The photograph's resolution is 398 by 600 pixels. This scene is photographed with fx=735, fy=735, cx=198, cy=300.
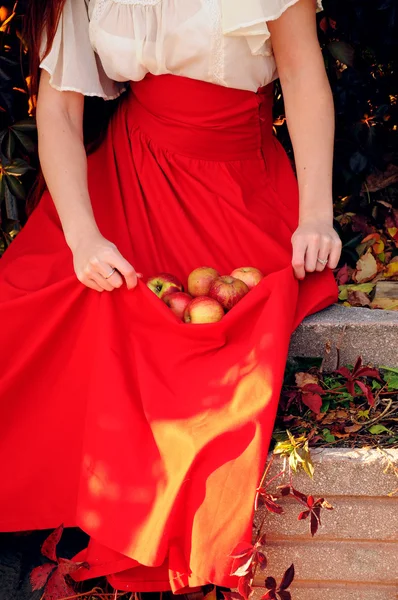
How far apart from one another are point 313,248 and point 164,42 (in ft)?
2.08

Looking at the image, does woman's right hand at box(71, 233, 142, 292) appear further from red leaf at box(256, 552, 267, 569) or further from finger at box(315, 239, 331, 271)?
red leaf at box(256, 552, 267, 569)

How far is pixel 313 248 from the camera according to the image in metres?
1.71

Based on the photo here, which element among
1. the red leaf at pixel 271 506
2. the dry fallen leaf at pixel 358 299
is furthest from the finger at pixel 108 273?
the dry fallen leaf at pixel 358 299

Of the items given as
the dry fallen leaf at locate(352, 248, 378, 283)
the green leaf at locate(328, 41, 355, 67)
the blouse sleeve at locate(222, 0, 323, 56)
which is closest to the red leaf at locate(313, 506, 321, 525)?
the blouse sleeve at locate(222, 0, 323, 56)

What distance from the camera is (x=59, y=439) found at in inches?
63.2

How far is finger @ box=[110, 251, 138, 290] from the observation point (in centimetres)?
Result: 160

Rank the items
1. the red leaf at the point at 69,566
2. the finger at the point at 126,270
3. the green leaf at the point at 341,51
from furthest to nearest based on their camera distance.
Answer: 1. the green leaf at the point at 341,51
2. the finger at the point at 126,270
3. the red leaf at the point at 69,566

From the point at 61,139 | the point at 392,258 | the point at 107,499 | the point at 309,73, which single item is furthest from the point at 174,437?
the point at 392,258

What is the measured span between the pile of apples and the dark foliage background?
0.71 meters

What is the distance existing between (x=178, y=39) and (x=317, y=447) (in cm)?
103

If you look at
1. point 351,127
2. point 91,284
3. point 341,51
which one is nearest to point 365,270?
point 351,127

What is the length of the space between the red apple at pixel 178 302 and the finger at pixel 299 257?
26 cm

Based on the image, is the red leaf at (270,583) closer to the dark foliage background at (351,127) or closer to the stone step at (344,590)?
the stone step at (344,590)

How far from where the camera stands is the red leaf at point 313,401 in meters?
1.68
